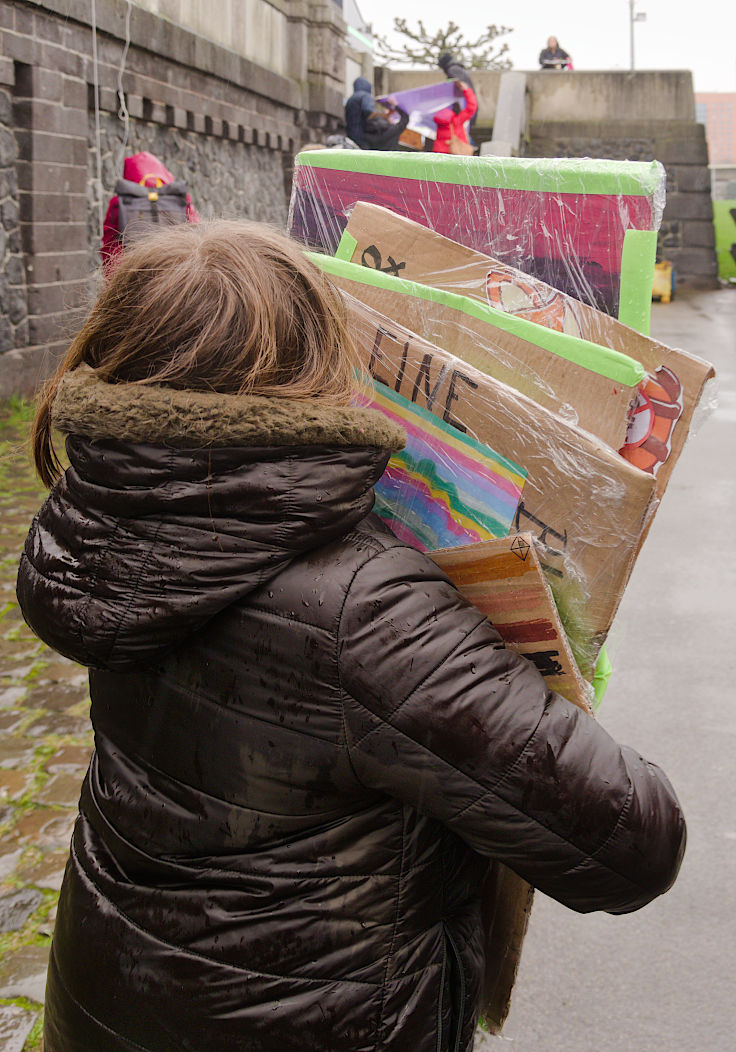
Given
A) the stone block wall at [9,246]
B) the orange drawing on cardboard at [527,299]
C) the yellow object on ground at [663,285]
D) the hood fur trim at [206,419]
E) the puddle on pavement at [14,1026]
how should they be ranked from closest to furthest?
the hood fur trim at [206,419] → the orange drawing on cardboard at [527,299] → the puddle on pavement at [14,1026] → the stone block wall at [9,246] → the yellow object on ground at [663,285]

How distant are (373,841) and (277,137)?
14790 millimetres

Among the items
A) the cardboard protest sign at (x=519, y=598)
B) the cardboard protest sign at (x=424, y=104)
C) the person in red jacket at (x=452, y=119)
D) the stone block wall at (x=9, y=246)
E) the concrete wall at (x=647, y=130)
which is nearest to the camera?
the cardboard protest sign at (x=519, y=598)

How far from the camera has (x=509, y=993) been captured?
1.71 meters

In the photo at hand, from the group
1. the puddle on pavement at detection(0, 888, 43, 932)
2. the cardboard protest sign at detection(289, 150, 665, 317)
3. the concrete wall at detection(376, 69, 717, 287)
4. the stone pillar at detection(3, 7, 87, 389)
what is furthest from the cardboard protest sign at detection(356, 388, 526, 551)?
the concrete wall at detection(376, 69, 717, 287)

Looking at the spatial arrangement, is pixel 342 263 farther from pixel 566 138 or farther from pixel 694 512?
pixel 566 138

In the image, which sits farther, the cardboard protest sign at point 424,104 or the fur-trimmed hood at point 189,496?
the cardboard protest sign at point 424,104

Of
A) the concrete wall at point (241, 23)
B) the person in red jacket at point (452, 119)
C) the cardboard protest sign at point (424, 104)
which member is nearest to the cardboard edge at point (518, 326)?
the concrete wall at point (241, 23)

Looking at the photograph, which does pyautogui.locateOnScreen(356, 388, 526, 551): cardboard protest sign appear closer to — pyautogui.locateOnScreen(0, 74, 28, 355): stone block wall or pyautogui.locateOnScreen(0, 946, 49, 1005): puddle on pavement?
pyautogui.locateOnScreen(0, 946, 49, 1005): puddle on pavement

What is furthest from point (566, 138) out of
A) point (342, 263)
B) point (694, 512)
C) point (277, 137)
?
point (342, 263)

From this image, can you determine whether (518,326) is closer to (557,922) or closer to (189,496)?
(189,496)

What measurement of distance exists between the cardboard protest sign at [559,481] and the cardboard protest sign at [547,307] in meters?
0.16

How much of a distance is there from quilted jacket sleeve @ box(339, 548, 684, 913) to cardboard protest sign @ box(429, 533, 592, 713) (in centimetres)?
11

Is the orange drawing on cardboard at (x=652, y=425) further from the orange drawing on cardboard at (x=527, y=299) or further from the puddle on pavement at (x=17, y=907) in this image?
the puddle on pavement at (x=17, y=907)

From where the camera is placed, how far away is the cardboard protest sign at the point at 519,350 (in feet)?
4.52
